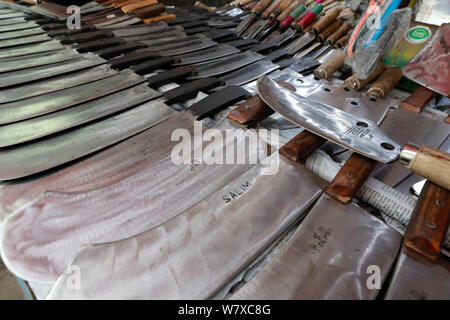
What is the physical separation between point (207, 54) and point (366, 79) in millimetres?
890

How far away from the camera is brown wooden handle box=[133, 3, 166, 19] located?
2.18 metres

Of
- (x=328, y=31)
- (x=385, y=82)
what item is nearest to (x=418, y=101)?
(x=385, y=82)

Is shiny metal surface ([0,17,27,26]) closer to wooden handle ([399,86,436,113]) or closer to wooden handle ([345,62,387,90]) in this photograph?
wooden handle ([345,62,387,90])

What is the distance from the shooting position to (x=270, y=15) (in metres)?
2.31

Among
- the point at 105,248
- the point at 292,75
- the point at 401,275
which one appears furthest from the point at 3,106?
the point at 401,275

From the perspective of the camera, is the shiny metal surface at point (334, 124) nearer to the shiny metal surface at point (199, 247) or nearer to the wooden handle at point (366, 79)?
the shiny metal surface at point (199, 247)

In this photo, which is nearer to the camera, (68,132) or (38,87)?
(68,132)

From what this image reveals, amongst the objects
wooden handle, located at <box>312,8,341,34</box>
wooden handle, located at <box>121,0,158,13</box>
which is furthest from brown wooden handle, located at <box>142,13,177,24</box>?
wooden handle, located at <box>312,8,341,34</box>

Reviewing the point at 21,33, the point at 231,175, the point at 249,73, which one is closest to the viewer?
the point at 231,175

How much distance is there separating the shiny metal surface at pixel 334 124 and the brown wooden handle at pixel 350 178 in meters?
0.04

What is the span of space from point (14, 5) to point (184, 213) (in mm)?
2894

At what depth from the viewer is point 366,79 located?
119 centimetres

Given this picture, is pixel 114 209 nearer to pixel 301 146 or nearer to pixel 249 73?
pixel 301 146
